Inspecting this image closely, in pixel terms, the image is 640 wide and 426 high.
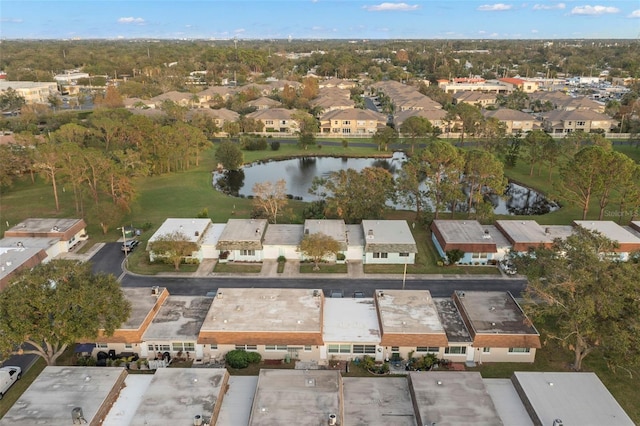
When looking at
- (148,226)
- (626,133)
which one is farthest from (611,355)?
(626,133)

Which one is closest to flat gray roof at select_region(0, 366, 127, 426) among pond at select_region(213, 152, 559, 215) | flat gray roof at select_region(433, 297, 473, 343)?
flat gray roof at select_region(433, 297, 473, 343)

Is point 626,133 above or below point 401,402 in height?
above

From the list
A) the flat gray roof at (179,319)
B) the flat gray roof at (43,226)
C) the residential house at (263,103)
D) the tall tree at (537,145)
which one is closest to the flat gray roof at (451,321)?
the flat gray roof at (179,319)

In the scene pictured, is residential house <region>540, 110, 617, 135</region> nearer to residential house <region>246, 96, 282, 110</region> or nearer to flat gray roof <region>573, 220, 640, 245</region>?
flat gray roof <region>573, 220, 640, 245</region>

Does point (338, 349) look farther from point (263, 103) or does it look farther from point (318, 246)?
point (263, 103)

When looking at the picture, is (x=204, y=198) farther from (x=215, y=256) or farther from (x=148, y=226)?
(x=215, y=256)

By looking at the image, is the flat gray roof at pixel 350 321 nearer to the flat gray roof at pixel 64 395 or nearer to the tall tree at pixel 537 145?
the flat gray roof at pixel 64 395
